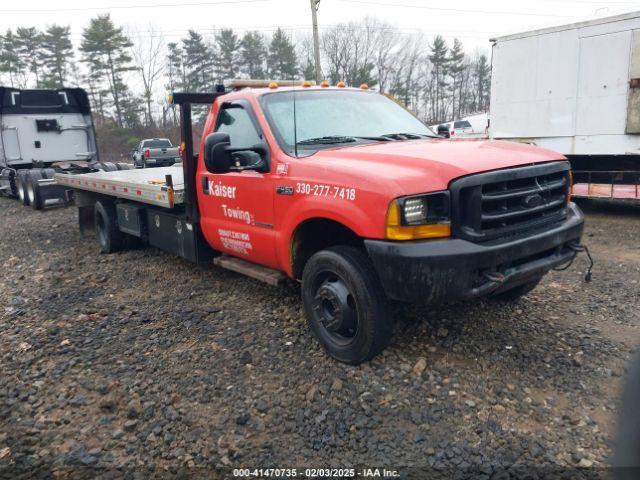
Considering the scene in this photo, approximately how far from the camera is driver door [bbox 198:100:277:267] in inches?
166

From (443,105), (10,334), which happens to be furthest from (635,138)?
(443,105)

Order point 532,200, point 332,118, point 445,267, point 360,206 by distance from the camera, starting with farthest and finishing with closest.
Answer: point 332,118
point 532,200
point 360,206
point 445,267

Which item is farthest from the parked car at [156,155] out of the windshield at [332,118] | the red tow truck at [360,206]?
the windshield at [332,118]

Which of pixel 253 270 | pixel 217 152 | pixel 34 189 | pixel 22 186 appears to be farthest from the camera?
pixel 22 186

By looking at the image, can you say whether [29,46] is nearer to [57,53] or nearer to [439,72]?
[57,53]

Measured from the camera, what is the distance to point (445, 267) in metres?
3.05

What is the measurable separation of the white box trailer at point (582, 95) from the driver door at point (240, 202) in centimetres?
717

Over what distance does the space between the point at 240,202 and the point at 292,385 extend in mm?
1716

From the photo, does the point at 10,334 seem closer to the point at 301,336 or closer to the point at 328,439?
the point at 301,336

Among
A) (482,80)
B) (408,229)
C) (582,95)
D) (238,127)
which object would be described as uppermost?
(482,80)

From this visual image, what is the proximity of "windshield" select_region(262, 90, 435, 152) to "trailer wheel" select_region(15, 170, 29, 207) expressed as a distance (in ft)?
36.2

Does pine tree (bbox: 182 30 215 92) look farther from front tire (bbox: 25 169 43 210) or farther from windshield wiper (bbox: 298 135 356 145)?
windshield wiper (bbox: 298 135 356 145)

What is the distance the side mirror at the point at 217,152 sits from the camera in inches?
155

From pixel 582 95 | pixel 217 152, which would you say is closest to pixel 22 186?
pixel 217 152
